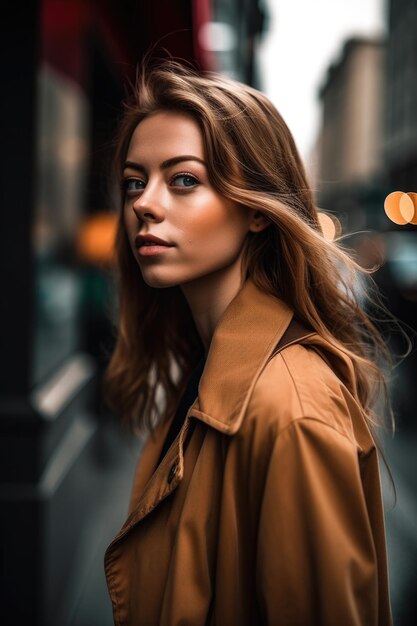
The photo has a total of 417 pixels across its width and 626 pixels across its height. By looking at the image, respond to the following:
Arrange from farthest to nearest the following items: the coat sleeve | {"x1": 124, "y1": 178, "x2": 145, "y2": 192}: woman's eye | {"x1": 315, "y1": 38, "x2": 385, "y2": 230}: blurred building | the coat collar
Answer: {"x1": 315, "y1": 38, "x2": 385, "y2": 230}: blurred building
{"x1": 124, "y1": 178, "x2": 145, "y2": 192}: woman's eye
the coat collar
the coat sleeve

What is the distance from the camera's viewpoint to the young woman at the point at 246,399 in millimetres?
1340

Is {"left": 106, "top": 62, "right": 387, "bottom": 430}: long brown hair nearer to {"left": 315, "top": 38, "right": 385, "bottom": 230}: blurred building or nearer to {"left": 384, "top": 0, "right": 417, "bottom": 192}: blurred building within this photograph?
{"left": 384, "top": 0, "right": 417, "bottom": 192}: blurred building

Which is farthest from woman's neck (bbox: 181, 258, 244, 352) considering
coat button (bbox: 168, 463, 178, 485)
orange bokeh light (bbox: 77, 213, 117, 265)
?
orange bokeh light (bbox: 77, 213, 117, 265)

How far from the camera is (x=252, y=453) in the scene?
139 centimetres

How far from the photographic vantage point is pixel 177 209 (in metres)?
1.64

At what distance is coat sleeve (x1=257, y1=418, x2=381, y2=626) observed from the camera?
132 centimetres

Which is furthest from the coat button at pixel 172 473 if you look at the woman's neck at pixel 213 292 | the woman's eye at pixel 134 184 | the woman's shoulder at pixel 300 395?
the woman's eye at pixel 134 184

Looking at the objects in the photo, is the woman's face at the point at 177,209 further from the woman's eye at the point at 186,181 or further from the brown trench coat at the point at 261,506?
the brown trench coat at the point at 261,506

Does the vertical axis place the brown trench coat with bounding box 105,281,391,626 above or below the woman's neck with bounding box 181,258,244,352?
below

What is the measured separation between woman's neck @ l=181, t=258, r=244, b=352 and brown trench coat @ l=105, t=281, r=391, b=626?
0.37ft

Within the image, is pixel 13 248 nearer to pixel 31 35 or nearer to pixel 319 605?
pixel 31 35

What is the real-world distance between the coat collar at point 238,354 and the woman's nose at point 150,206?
0.29 meters

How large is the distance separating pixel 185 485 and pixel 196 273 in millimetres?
507

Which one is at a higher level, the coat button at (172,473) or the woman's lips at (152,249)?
the woman's lips at (152,249)
